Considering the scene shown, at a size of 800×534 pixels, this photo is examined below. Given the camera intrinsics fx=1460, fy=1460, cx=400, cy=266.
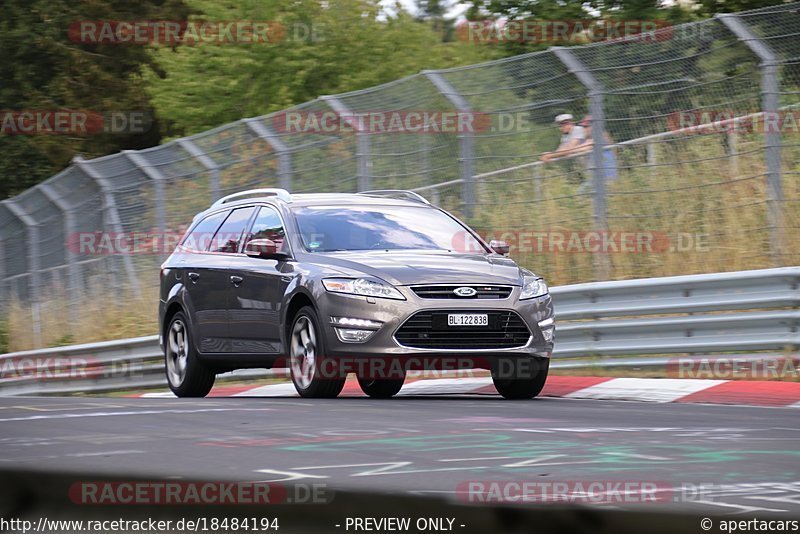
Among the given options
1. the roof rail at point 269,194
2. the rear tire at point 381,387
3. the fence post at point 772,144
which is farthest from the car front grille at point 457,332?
the fence post at point 772,144

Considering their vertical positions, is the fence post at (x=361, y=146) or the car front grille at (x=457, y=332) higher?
the fence post at (x=361, y=146)

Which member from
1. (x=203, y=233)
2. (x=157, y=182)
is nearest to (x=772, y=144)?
(x=203, y=233)

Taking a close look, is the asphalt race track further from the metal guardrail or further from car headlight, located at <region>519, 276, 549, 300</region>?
the metal guardrail

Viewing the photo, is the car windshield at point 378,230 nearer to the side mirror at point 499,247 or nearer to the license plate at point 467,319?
the side mirror at point 499,247

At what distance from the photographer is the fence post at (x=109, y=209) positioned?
2134cm

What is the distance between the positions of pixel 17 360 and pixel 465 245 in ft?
38.6

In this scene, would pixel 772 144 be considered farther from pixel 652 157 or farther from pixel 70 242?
Answer: pixel 70 242

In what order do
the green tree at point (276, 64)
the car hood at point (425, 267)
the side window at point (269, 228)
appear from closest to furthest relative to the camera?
1. the car hood at point (425, 267)
2. the side window at point (269, 228)
3. the green tree at point (276, 64)

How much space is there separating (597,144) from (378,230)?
10.3ft

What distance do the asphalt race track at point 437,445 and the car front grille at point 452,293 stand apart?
2.84 feet

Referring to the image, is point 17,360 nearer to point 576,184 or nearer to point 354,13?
point 576,184

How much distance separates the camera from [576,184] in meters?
14.3

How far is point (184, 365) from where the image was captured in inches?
503

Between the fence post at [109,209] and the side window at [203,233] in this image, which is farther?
the fence post at [109,209]
